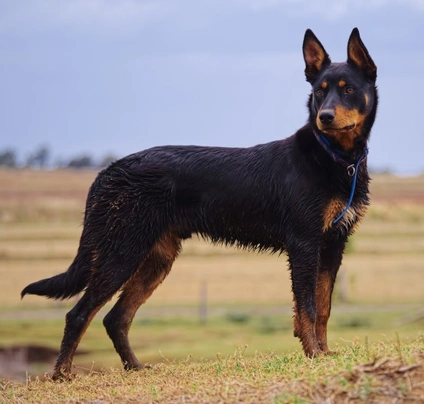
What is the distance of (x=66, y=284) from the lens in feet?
35.3

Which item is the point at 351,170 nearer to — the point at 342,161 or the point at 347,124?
the point at 342,161

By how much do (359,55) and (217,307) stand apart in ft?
85.5

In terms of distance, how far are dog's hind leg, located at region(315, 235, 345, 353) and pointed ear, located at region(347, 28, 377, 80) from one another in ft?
5.54

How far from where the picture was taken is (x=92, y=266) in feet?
35.1

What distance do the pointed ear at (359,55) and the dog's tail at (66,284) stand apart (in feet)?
11.3

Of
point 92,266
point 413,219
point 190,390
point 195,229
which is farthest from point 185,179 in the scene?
point 413,219

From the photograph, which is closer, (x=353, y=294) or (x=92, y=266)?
(x=92, y=266)

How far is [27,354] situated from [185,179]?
16.7 meters

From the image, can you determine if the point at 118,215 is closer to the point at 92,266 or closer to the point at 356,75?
the point at 92,266

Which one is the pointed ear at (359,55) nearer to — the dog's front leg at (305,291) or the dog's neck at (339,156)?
the dog's neck at (339,156)

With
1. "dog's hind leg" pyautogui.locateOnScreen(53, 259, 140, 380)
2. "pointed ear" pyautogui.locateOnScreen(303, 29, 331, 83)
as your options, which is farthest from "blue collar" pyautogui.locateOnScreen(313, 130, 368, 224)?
"dog's hind leg" pyautogui.locateOnScreen(53, 259, 140, 380)

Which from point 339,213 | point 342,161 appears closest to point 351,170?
point 342,161

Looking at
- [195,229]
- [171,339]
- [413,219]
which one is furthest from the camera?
[413,219]

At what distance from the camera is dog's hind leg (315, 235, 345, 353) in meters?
10.2
